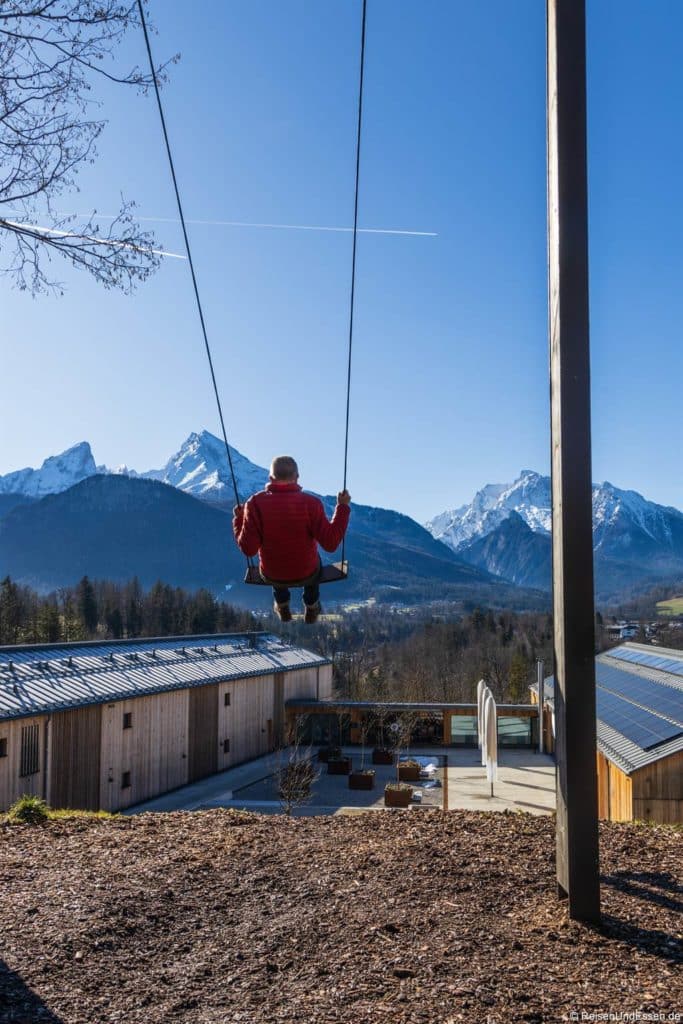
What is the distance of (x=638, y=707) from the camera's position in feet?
75.7

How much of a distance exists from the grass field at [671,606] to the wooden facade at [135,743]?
12316 cm

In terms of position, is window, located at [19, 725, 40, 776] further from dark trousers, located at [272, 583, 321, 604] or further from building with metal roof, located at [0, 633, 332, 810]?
dark trousers, located at [272, 583, 321, 604]

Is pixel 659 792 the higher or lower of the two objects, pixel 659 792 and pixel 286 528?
the lower

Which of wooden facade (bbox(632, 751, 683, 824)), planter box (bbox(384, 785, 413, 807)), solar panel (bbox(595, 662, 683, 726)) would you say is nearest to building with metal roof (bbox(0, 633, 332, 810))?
planter box (bbox(384, 785, 413, 807))

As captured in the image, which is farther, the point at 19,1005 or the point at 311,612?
the point at 311,612

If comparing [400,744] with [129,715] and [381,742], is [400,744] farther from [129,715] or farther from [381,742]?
[129,715]

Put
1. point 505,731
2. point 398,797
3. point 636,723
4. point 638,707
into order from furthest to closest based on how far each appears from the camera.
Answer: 1. point 505,731
2. point 398,797
3. point 638,707
4. point 636,723

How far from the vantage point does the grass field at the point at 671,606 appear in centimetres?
14375

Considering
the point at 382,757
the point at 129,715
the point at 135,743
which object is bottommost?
the point at 382,757

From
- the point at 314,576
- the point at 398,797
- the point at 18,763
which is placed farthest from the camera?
the point at 398,797

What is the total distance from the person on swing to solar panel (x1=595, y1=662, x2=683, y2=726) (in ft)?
42.8

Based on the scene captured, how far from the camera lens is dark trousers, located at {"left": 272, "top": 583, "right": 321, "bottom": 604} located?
23.4 ft

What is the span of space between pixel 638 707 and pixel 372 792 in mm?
10415

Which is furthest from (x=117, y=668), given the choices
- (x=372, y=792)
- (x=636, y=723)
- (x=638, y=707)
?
(x=638, y=707)
